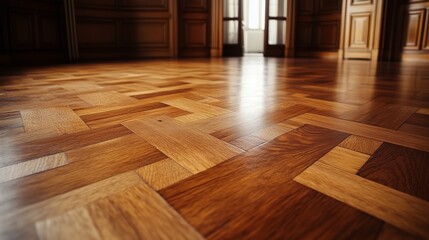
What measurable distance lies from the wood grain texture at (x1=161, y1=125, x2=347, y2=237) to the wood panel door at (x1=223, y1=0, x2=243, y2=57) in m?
3.56

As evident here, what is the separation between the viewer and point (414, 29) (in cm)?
262

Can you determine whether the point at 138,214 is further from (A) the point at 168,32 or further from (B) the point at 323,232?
(A) the point at 168,32

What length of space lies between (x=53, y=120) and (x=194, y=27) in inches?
124

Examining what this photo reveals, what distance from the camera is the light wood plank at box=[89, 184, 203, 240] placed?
226mm

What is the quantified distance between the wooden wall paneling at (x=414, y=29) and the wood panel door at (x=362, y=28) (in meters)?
0.24

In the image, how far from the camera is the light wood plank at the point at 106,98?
0.75 meters

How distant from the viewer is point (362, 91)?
3.01 ft

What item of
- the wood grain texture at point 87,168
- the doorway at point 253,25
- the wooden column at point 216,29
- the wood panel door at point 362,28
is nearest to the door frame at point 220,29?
the wooden column at point 216,29

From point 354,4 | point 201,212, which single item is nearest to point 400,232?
point 201,212

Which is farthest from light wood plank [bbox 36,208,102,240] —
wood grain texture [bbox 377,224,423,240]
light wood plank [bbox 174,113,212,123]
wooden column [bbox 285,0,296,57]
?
wooden column [bbox 285,0,296,57]

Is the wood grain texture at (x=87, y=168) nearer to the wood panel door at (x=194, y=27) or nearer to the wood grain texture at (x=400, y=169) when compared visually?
the wood grain texture at (x=400, y=169)

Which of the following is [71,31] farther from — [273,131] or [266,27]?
[273,131]

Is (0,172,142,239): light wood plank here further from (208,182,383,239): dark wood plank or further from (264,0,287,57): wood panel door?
(264,0,287,57): wood panel door

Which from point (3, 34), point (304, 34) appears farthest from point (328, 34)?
point (3, 34)
